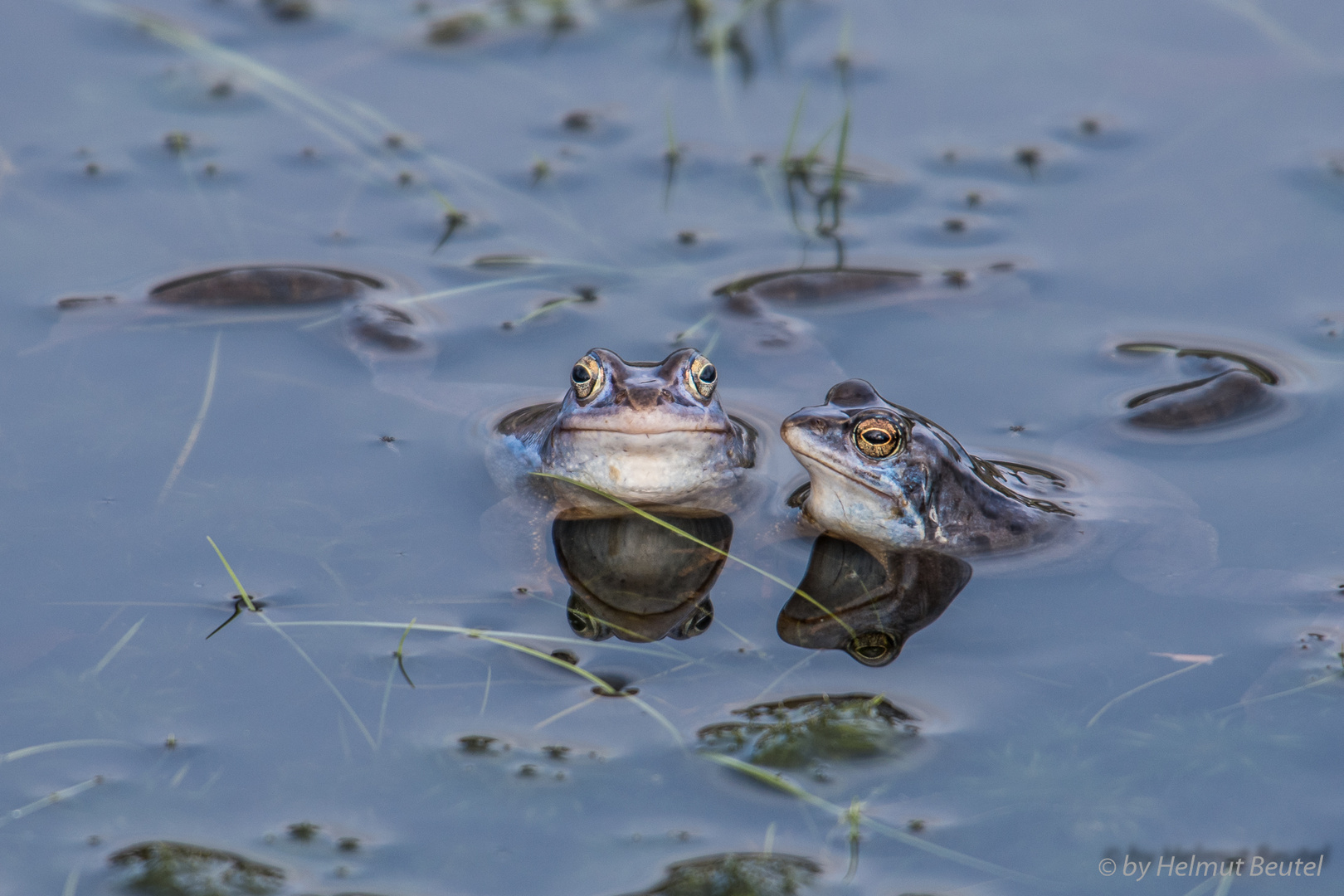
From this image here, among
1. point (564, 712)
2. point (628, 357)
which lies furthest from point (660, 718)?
point (628, 357)

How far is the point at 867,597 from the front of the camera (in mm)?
4586

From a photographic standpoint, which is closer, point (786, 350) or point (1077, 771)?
point (1077, 771)

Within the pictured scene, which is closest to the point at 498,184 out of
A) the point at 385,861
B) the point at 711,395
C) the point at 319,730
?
the point at 711,395

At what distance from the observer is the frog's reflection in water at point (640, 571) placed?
4.33 m

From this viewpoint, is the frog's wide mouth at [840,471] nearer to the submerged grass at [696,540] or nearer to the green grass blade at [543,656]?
the submerged grass at [696,540]

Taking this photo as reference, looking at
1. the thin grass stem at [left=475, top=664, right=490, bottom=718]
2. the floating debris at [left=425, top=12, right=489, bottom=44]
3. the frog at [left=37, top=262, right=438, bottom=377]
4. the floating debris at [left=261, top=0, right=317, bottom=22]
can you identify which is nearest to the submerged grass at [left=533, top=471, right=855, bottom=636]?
the thin grass stem at [left=475, top=664, right=490, bottom=718]

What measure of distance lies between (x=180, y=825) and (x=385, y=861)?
62 cm

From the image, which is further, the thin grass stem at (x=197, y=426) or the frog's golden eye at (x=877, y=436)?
the thin grass stem at (x=197, y=426)

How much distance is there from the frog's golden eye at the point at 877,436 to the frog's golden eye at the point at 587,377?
1.06m

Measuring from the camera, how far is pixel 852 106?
24.6 feet

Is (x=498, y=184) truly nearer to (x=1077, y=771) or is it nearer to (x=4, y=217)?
(x=4, y=217)

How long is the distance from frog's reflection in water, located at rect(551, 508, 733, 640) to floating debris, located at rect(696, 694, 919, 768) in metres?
0.50

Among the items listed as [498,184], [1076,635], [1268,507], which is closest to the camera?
[1076,635]

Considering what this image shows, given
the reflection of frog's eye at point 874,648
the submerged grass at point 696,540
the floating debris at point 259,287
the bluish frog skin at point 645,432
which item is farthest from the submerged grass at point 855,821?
the floating debris at point 259,287
